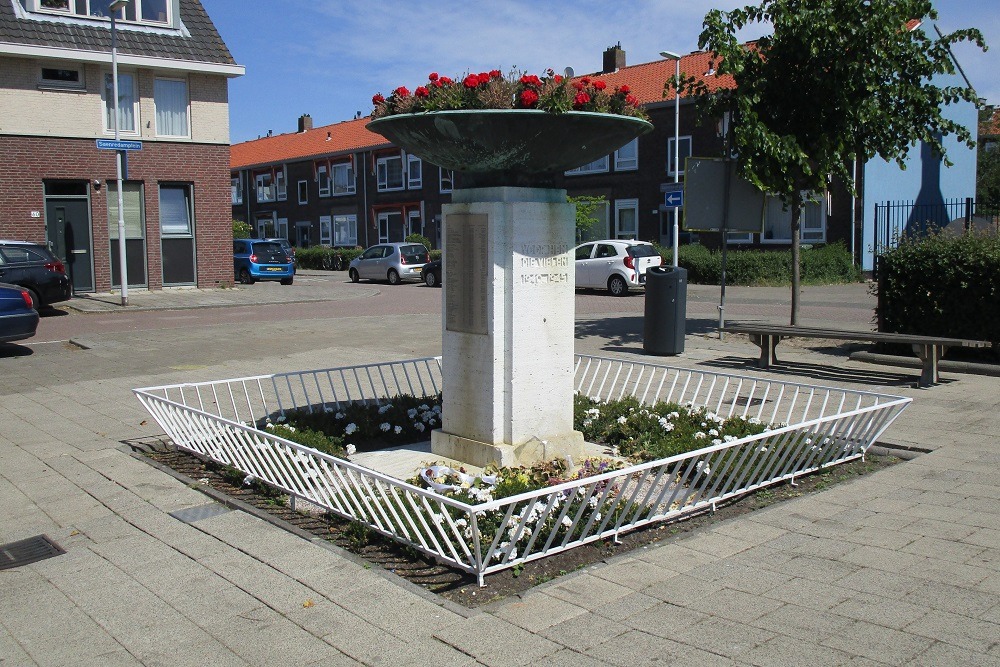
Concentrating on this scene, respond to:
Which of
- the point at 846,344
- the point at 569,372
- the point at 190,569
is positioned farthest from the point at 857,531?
the point at 846,344

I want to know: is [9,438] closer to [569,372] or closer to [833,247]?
[569,372]

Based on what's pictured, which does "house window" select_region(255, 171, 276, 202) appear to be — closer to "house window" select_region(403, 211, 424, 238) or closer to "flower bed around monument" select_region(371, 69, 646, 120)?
"house window" select_region(403, 211, 424, 238)

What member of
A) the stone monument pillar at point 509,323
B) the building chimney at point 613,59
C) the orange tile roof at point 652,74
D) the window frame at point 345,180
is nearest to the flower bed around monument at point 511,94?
the stone monument pillar at point 509,323

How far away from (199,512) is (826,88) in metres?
9.91

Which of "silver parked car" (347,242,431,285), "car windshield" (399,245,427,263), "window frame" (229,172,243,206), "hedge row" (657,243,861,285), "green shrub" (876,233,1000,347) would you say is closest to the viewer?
"green shrub" (876,233,1000,347)

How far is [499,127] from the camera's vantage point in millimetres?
5746

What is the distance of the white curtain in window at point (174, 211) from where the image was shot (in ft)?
77.8

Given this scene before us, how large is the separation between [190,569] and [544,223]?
3.10 meters

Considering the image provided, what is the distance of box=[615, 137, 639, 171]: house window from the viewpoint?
36.3 meters

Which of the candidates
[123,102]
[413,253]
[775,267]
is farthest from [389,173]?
[123,102]

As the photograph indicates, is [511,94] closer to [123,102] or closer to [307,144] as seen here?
[123,102]

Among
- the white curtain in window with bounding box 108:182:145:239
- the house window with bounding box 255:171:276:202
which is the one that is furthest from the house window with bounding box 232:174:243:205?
the white curtain in window with bounding box 108:182:145:239

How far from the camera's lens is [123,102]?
23062 mm

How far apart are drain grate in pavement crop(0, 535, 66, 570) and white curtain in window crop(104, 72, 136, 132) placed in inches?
783
